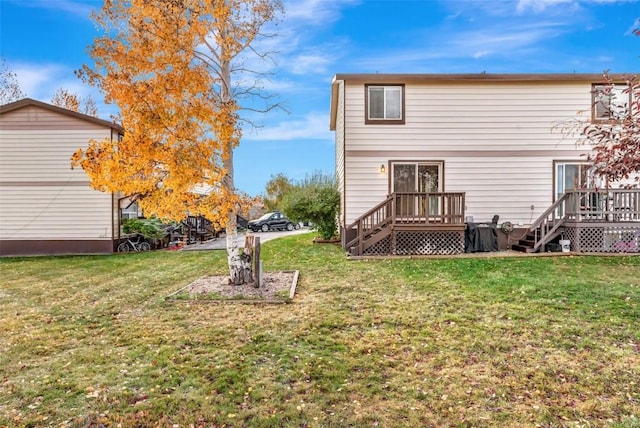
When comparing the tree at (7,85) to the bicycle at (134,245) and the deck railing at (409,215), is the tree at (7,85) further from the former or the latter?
the deck railing at (409,215)

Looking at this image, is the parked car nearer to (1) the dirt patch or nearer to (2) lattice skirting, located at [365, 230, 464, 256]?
(2) lattice skirting, located at [365, 230, 464, 256]

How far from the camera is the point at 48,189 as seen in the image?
14.5 meters

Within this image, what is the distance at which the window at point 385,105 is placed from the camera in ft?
42.5

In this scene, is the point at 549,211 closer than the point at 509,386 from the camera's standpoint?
No

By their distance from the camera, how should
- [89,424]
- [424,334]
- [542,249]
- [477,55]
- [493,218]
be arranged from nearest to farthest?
[89,424] < [424,334] < [542,249] < [493,218] < [477,55]

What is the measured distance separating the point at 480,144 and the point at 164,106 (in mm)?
10292

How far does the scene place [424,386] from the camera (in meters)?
3.48

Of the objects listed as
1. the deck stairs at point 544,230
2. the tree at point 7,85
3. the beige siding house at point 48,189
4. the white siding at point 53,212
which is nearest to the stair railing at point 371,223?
the deck stairs at point 544,230

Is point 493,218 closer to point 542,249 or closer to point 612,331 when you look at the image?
point 542,249

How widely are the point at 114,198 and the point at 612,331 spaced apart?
49.7 ft

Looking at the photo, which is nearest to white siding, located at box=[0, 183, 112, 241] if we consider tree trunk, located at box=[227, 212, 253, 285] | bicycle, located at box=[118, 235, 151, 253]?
bicycle, located at box=[118, 235, 151, 253]

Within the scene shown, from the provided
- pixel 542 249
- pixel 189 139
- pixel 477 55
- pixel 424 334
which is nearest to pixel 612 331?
pixel 424 334

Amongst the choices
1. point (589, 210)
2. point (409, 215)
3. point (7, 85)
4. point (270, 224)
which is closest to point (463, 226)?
point (409, 215)

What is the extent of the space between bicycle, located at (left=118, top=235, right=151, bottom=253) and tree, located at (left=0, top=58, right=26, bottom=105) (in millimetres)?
13067
